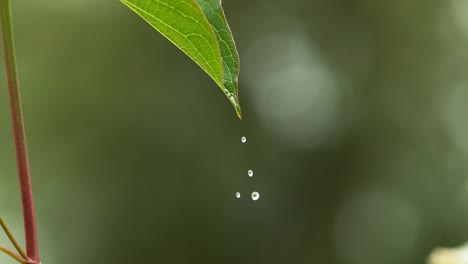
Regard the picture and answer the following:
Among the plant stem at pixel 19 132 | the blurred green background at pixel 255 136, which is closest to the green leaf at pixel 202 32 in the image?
the plant stem at pixel 19 132

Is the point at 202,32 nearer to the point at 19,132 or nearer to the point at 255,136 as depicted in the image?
the point at 19,132

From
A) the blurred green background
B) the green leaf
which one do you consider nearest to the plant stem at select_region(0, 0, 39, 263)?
the green leaf

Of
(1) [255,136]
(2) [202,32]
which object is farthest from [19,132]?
(1) [255,136]

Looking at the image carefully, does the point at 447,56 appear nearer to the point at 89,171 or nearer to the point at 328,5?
the point at 328,5

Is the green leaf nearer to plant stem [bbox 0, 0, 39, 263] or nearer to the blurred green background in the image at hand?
plant stem [bbox 0, 0, 39, 263]

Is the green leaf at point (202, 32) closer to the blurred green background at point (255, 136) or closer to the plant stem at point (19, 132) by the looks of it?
the plant stem at point (19, 132)

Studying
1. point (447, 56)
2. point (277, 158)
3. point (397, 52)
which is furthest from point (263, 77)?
point (447, 56)
